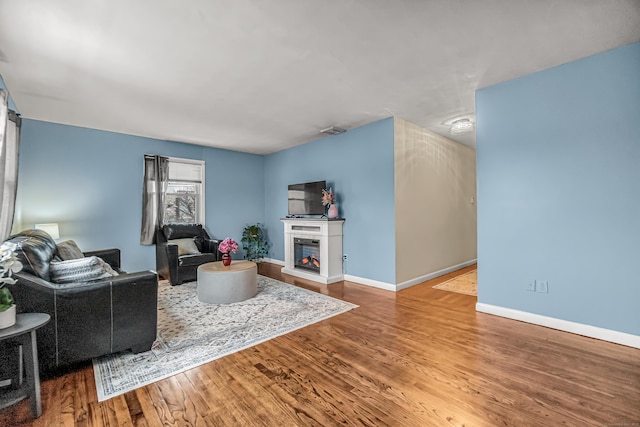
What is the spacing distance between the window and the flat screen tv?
1.93 m

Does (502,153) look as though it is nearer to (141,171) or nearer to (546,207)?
(546,207)

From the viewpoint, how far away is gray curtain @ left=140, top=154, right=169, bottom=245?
5094 millimetres

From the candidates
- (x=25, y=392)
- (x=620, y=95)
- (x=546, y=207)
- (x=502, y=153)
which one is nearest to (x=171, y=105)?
(x=25, y=392)

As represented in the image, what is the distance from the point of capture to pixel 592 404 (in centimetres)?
171

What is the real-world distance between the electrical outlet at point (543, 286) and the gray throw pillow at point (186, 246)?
4.96 meters

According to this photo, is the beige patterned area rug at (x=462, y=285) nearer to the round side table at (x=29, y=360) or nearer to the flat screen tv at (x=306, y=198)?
the flat screen tv at (x=306, y=198)

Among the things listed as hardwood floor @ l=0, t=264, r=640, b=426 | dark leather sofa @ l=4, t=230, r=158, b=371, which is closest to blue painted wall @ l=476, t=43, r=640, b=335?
hardwood floor @ l=0, t=264, r=640, b=426

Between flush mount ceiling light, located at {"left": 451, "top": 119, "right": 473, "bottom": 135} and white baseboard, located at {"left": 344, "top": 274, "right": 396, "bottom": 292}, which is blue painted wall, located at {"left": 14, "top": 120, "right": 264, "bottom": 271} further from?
flush mount ceiling light, located at {"left": 451, "top": 119, "right": 473, "bottom": 135}

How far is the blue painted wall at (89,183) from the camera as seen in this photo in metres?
4.15

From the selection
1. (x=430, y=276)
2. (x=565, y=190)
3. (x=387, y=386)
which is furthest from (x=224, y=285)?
(x=565, y=190)

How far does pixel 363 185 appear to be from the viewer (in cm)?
466

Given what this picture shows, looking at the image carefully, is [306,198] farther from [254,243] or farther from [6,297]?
[6,297]

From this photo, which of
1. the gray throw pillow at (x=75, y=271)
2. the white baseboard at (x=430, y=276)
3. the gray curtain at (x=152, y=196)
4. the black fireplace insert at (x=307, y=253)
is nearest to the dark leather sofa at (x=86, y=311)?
the gray throw pillow at (x=75, y=271)

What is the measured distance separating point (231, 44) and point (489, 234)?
3316 mm
